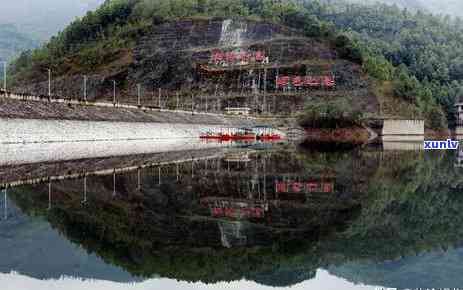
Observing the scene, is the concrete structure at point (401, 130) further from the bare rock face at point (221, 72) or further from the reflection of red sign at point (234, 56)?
Answer: the reflection of red sign at point (234, 56)

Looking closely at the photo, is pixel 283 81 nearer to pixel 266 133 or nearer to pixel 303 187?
pixel 266 133

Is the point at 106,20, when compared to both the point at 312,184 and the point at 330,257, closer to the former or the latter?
the point at 312,184

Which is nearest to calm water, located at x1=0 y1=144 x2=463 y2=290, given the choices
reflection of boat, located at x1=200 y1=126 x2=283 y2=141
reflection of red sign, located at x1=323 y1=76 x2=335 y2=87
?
reflection of boat, located at x1=200 y1=126 x2=283 y2=141

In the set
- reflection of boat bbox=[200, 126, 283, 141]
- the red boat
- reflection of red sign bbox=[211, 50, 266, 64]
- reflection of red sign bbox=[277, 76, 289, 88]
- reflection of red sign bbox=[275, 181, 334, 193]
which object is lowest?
the red boat

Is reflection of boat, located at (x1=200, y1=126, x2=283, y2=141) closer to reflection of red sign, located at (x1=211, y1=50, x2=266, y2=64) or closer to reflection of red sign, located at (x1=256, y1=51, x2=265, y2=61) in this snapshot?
reflection of red sign, located at (x1=256, y1=51, x2=265, y2=61)

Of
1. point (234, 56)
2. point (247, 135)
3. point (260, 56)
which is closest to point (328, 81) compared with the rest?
point (260, 56)

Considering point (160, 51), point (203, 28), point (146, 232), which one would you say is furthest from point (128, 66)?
point (146, 232)

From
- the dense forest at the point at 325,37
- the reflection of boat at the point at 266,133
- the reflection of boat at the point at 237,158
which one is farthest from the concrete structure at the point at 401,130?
the reflection of boat at the point at 237,158
